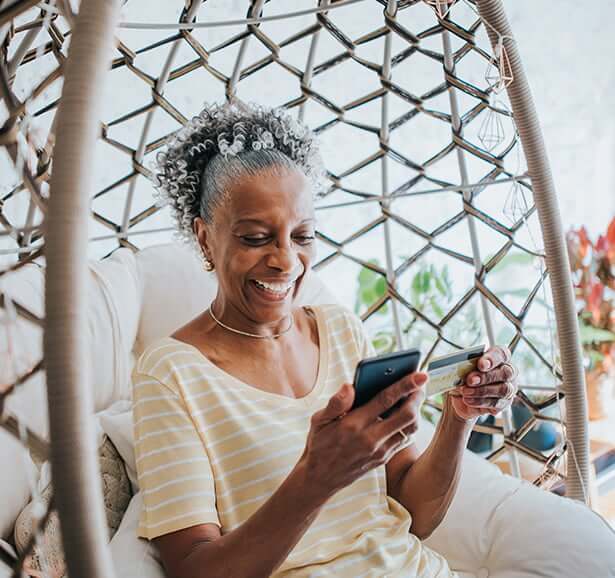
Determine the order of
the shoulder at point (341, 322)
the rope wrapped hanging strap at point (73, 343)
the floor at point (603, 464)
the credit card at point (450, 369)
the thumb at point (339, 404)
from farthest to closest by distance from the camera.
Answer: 1. the floor at point (603, 464)
2. the shoulder at point (341, 322)
3. the credit card at point (450, 369)
4. the thumb at point (339, 404)
5. the rope wrapped hanging strap at point (73, 343)

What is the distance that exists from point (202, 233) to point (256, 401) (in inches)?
10.7

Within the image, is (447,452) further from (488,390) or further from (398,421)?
(398,421)

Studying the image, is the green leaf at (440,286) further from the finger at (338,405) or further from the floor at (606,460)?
the finger at (338,405)

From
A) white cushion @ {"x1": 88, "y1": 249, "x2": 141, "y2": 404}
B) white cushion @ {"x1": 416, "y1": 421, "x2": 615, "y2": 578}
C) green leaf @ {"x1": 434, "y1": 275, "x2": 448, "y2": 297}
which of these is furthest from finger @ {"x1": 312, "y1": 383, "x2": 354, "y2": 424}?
green leaf @ {"x1": 434, "y1": 275, "x2": 448, "y2": 297}

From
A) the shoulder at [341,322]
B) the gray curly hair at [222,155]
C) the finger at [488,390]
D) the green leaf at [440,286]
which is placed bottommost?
the finger at [488,390]

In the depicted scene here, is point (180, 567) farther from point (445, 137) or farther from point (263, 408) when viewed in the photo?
point (445, 137)

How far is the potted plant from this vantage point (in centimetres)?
238

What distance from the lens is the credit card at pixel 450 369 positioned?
92 centimetres

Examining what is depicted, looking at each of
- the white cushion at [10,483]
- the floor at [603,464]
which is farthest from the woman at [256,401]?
the floor at [603,464]

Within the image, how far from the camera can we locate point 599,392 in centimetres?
247

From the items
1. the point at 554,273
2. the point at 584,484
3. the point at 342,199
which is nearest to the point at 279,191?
the point at 554,273

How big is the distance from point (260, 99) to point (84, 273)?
1939 millimetres

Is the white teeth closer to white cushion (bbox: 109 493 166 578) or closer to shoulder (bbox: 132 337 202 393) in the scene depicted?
shoulder (bbox: 132 337 202 393)

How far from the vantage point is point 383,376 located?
2.55 ft
